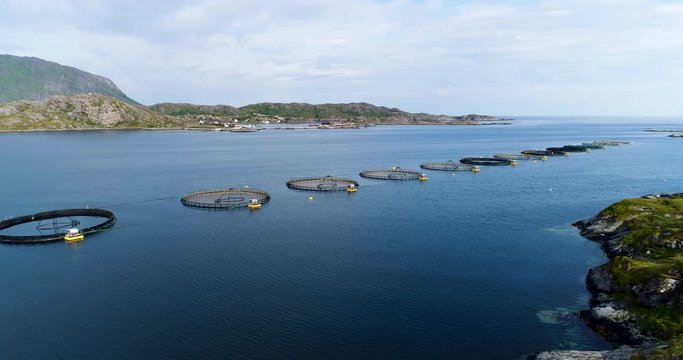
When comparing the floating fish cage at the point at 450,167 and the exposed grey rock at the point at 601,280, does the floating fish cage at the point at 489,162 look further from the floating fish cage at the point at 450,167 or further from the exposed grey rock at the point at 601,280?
the exposed grey rock at the point at 601,280

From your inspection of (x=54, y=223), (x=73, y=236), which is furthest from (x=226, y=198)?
(x=73, y=236)

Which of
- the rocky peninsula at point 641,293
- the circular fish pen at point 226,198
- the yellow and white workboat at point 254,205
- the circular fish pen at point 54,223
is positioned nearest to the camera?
the rocky peninsula at point 641,293

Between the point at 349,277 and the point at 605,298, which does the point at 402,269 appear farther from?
the point at 605,298

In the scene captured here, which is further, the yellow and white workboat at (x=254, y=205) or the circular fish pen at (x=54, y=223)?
the yellow and white workboat at (x=254, y=205)

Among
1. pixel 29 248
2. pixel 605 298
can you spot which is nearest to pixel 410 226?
pixel 605 298

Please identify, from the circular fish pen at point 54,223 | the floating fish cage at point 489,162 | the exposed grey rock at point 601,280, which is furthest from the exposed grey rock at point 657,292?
the floating fish cage at point 489,162

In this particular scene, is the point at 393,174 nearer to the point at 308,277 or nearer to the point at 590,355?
the point at 308,277

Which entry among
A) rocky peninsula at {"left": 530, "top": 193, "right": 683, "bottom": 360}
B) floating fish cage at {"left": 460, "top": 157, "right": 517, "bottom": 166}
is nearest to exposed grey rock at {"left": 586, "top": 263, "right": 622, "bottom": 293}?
rocky peninsula at {"left": 530, "top": 193, "right": 683, "bottom": 360}
